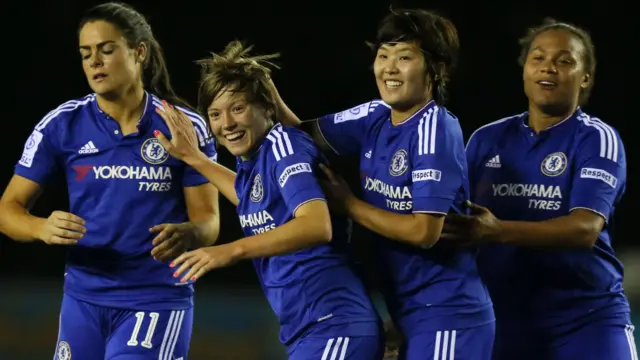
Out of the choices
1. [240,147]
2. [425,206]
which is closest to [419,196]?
[425,206]

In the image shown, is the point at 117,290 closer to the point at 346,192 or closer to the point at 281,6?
the point at 346,192

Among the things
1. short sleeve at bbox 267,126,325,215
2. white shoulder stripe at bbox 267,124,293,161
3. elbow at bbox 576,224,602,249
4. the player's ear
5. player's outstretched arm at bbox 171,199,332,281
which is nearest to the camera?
player's outstretched arm at bbox 171,199,332,281

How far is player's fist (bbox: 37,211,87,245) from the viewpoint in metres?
3.93

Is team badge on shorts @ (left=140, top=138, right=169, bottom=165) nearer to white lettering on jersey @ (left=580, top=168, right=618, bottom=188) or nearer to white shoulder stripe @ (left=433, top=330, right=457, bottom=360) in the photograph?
white shoulder stripe @ (left=433, top=330, right=457, bottom=360)

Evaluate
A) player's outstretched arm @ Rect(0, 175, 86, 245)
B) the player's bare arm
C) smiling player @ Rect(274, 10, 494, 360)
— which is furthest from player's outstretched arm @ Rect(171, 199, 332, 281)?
player's outstretched arm @ Rect(0, 175, 86, 245)

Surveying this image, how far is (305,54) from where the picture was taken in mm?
10828

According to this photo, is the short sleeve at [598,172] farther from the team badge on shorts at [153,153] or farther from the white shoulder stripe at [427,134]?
the team badge on shorts at [153,153]

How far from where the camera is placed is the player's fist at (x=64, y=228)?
12.9 ft

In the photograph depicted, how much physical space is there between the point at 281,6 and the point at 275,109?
730 centimetres

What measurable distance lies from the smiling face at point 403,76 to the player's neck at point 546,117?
25.0 inches

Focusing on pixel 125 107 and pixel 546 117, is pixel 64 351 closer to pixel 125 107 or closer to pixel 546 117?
pixel 125 107

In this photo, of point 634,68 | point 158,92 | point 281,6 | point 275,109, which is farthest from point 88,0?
point 275,109

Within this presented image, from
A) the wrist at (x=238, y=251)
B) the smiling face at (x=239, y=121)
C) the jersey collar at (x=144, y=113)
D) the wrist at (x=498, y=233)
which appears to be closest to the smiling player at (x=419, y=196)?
the wrist at (x=498, y=233)

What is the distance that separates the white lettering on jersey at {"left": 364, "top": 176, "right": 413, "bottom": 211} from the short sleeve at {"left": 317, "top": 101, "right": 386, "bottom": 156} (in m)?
0.27
